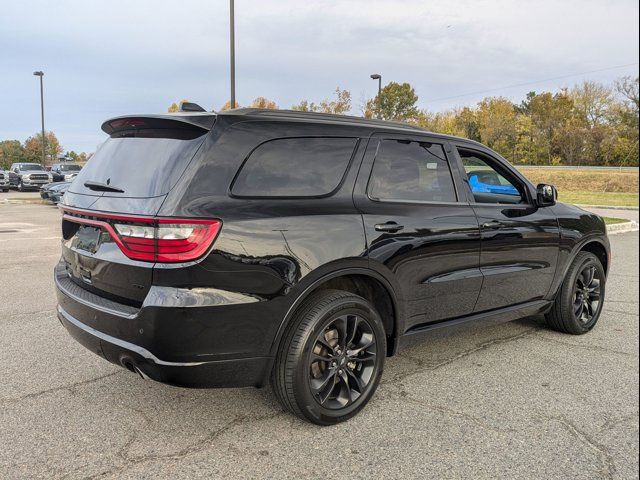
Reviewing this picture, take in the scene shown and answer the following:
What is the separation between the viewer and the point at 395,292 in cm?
330

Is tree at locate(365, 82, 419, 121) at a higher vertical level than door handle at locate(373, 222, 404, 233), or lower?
higher

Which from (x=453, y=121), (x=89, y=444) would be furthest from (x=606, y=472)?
(x=453, y=121)

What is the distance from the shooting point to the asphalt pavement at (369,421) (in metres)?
2.63

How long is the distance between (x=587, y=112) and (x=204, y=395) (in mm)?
66598

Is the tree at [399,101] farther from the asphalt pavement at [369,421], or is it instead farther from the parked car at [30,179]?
the asphalt pavement at [369,421]

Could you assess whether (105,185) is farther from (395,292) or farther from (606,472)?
(606,472)

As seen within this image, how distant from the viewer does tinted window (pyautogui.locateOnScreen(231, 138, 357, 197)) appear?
2801 mm

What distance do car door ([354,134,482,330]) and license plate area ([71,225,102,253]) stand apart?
150 cm

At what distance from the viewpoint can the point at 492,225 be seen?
12.8 feet

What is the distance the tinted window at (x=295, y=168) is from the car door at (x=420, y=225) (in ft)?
0.59

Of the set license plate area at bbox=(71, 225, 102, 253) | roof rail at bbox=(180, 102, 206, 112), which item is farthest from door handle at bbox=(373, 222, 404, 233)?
license plate area at bbox=(71, 225, 102, 253)

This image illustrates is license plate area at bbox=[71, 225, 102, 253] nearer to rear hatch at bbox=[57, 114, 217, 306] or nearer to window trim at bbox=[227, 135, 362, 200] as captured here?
rear hatch at bbox=[57, 114, 217, 306]

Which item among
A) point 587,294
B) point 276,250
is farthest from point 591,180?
point 276,250

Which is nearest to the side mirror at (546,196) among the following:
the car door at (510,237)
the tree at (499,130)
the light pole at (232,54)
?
the car door at (510,237)
